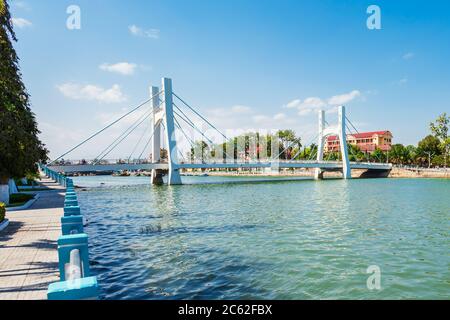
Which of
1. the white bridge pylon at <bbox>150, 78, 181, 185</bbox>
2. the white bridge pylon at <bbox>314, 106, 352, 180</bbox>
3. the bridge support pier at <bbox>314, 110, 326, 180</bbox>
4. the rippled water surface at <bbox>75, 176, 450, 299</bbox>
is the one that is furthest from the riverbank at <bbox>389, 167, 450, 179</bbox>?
the rippled water surface at <bbox>75, 176, 450, 299</bbox>

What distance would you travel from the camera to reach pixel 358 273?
1021cm

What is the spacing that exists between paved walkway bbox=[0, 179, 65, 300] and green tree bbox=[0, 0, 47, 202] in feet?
11.9

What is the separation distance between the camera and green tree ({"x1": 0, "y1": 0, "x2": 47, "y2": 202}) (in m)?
13.2

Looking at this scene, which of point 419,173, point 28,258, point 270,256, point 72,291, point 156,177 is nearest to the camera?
point 72,291

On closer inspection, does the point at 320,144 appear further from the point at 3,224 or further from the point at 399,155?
the point at 3,224

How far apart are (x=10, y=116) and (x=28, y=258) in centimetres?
803

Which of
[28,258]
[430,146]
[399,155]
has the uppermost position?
[430,146]

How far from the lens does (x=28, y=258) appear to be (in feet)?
29.6

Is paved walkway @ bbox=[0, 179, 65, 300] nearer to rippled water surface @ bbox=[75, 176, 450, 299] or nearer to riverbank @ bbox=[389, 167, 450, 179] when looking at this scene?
Answer: rippled water surface @ bbox=[75, 176, 450, 299]

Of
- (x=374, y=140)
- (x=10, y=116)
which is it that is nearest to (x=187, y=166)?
(x=10, y=116)

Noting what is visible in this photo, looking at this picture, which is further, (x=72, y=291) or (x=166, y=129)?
(x=166, y=129)
